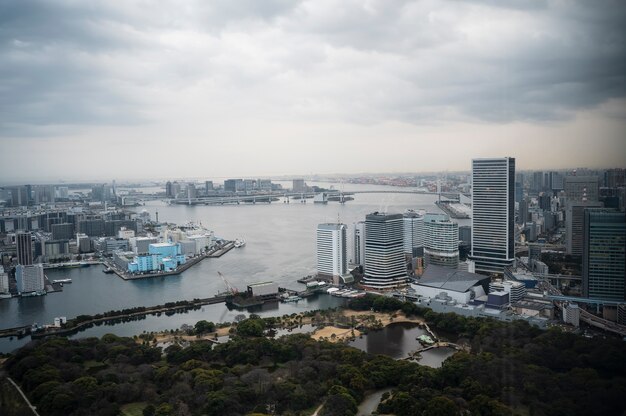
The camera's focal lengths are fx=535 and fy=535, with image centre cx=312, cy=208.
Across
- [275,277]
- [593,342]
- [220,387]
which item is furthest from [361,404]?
[275,277]

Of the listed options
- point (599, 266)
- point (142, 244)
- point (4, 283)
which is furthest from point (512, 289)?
point (142, 244)

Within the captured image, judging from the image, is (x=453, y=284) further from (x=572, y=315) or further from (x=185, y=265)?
(x=185, y=265)

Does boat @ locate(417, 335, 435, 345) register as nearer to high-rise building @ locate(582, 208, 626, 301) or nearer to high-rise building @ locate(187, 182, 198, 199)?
high-rise building @ locate(582, 208, 626, 301)

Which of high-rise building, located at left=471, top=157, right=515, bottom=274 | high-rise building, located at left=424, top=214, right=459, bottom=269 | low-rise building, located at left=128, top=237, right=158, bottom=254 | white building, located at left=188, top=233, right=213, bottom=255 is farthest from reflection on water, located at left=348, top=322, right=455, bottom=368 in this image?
low-rise building, located at left=128, top=237, right=158, bottom=254

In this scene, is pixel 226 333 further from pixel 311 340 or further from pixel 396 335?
pixel 396 335

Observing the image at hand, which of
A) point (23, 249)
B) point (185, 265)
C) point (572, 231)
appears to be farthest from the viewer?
point (185, 265)

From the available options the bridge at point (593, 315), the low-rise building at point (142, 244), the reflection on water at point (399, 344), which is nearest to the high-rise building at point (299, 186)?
the low-rise building at point (142, 244)
